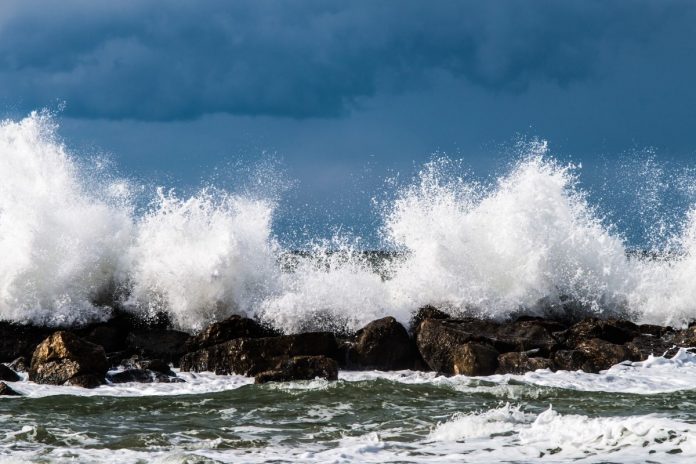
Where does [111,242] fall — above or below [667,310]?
above

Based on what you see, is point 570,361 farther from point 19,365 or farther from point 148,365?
point 19,365

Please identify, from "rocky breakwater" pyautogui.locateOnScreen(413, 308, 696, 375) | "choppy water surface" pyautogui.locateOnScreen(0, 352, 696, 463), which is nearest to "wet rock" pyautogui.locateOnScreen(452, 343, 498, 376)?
"rocky breakwater" pyautogui.locateOnScreen(413, 308, 696, 375)

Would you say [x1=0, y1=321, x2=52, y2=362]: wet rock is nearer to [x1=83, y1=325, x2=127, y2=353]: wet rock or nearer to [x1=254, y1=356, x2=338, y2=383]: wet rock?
[x1=83, y1=325, x2=127, y2=353]: wet rock

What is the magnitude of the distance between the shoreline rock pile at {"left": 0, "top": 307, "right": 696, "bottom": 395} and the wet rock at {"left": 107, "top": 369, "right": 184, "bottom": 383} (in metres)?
0.01

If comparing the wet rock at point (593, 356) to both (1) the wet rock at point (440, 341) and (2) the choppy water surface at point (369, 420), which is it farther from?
(1) the wet rock at point (440, 341)

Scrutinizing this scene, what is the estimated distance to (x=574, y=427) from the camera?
22.3 feet

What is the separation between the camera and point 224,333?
1198 centimetres

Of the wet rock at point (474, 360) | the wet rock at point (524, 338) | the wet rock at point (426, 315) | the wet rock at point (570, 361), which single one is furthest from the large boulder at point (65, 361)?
the wet rock at point (570, 361)

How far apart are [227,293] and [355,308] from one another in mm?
2306

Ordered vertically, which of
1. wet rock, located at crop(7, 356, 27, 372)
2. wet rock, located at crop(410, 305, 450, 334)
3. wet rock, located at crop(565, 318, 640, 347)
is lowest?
wet rock, located at crop(7, 356, 27, 372)

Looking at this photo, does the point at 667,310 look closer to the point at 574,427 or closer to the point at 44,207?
the point at 574,427

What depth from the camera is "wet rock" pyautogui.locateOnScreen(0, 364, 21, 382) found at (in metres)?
10.2

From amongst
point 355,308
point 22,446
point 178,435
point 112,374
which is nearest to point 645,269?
point 355,308

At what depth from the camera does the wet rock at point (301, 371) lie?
9945 mm
